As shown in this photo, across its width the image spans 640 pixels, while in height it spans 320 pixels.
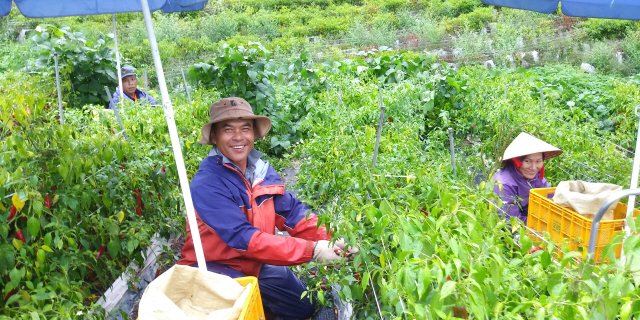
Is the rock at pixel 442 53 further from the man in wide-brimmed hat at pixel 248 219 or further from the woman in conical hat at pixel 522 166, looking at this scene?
the man in wide-brimmed hat at pixel 248 219

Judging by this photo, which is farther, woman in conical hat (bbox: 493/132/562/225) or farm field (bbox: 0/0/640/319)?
woman in conical hat (bbox: 493/132/562/225)

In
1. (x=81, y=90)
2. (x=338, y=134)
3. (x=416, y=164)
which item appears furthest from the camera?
(x=81, y=90)

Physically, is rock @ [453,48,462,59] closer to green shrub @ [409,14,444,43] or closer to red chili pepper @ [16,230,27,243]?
green shrub @ [409,14,444,43]

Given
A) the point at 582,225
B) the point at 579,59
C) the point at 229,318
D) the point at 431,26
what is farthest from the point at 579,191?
the point at 431,26

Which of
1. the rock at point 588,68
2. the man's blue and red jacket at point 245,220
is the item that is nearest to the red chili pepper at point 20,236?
the man's blue and red jacket at point 245,220

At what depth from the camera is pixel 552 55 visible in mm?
12438

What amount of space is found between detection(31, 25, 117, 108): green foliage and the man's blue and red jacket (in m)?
4.72

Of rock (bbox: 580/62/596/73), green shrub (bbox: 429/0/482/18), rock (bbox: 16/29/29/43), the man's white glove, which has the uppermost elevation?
green shrub (bbox: 429/0/482/18)

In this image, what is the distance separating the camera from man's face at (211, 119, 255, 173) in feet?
8.16

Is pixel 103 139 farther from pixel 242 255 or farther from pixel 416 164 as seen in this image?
pixel 416 164

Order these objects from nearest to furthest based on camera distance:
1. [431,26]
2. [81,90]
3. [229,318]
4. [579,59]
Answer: [229,318] → [81,90] → [579,59] → [431,26]

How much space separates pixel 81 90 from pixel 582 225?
20.4 feet

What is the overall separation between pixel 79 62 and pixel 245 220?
5.28 metres

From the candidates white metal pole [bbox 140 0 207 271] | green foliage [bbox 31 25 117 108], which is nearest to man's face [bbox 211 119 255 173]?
white metal pole [bbox 140 0 207 271]
